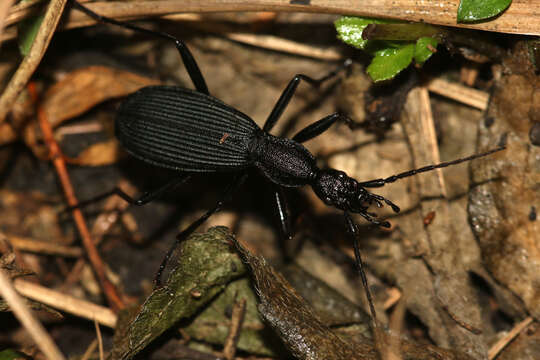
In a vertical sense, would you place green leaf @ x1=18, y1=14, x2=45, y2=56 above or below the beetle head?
above

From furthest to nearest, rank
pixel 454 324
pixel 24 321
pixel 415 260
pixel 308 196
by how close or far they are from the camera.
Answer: pixel 308 196
pixel 415 260
pixel 454 324
pixel 24 321

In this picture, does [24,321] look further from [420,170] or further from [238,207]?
[420,170]

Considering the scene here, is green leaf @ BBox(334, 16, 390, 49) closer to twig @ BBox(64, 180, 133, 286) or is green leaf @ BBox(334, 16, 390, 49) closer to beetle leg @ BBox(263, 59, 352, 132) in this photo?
beetle leg @ BBox(263, 59, 352, 132)

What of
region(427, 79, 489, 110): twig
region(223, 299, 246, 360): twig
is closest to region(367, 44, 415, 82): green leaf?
region(427, 79, 489, 110): twig

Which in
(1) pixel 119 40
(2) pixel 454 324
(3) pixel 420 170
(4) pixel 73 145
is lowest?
(2) pixel 454 324

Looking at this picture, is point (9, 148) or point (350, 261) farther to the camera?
point (9, 148)

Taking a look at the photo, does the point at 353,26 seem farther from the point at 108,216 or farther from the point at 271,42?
the point at 108,216

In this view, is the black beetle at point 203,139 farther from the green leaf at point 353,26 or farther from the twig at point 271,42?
the green leaf at point 353,26

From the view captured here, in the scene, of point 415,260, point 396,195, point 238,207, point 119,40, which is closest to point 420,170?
point 396,195
